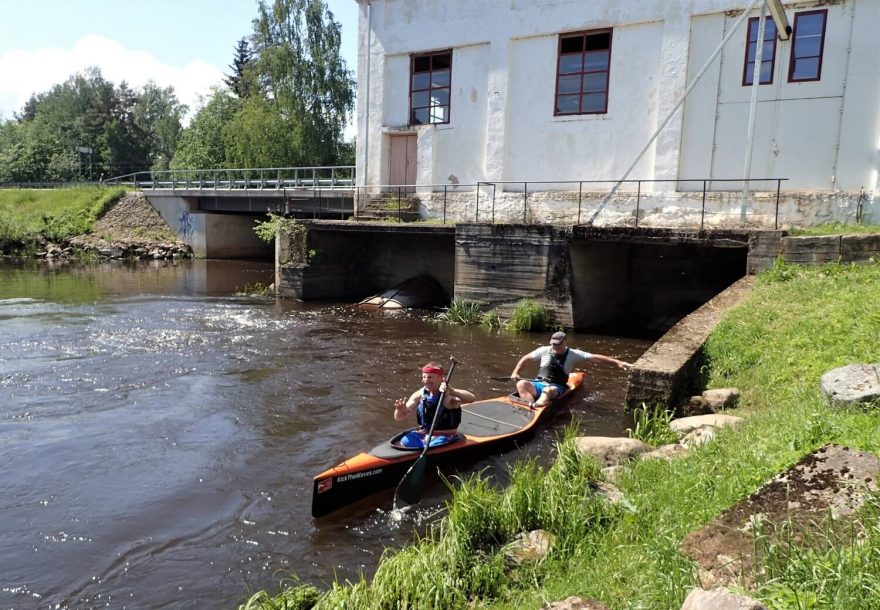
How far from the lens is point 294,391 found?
10.7m

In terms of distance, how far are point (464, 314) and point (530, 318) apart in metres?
1.86

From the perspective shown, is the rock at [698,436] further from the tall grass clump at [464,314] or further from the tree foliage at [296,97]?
the tree foliage at [296,97]

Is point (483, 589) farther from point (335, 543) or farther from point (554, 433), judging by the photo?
point (554, 433)

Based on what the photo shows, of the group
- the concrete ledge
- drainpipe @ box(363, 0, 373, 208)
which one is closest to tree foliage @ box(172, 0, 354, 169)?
drainpipe @ box(363, 0, 373, 208)

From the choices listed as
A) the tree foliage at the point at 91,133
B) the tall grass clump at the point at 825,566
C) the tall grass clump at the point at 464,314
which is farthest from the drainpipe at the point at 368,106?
the tree foliage at the point at 91,133

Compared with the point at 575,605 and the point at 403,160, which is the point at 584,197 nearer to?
the point at 403,160

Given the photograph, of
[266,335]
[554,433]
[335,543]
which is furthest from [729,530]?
[266,335]

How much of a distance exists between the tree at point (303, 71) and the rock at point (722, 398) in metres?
36.6

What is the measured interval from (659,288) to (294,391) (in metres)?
11.4

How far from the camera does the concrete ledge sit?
819cm

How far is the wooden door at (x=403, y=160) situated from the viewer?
22.4 metres

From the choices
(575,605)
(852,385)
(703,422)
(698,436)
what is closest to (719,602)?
(575,605)

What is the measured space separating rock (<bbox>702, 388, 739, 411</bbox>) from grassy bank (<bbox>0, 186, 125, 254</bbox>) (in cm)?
3623

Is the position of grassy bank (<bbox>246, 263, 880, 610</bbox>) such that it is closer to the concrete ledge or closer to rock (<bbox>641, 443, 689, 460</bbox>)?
rock (<bbox>641, 443, 689, 460</bbox>)
